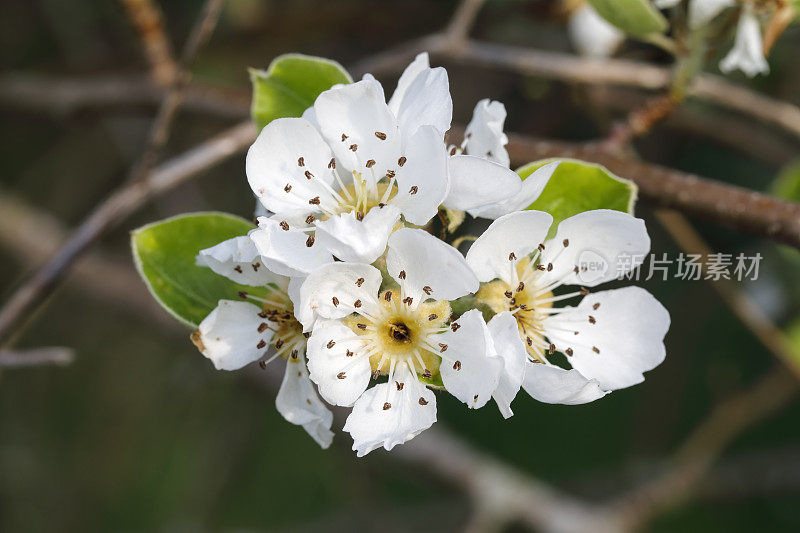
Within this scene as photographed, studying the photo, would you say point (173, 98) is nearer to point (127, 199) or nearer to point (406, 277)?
point (127, 199)

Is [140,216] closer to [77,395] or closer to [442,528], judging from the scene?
[77,395]

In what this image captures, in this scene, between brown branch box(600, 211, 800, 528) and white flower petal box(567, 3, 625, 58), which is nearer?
white flower petal box(567, 3, 625, 58)

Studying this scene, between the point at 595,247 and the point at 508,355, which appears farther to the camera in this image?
the point at 595,247

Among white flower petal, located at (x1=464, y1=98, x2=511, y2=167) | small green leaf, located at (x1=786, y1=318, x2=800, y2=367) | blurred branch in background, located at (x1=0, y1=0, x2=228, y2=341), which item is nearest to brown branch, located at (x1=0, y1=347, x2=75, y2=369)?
blurred branch in background, located at (x1=0, y1=0, x2=228, y2=341)

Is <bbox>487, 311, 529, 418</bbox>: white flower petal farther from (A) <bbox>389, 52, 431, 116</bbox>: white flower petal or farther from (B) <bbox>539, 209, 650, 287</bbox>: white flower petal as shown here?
(A) <bbox>389, 52, 431, 116</bbox>: white flower petal

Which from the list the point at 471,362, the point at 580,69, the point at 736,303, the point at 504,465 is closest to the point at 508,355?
the point at 471,362

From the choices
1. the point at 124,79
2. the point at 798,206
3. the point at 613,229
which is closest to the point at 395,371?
the point at 613,229
